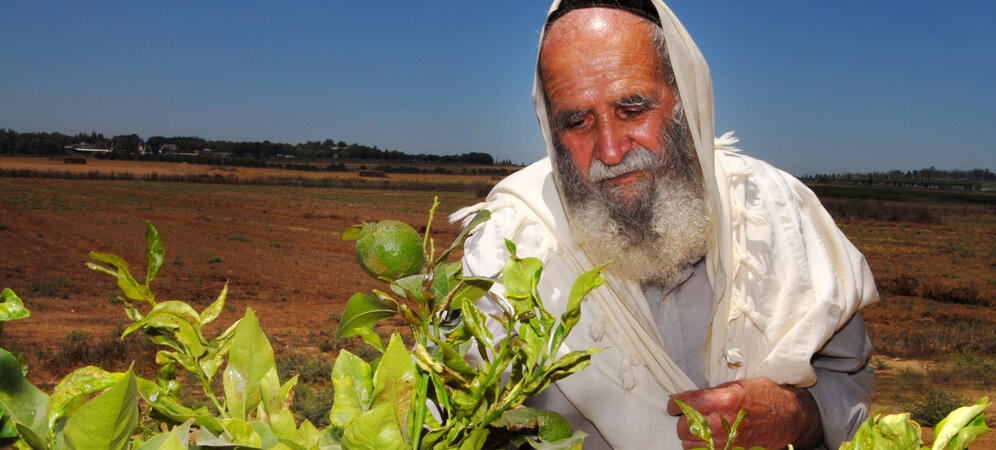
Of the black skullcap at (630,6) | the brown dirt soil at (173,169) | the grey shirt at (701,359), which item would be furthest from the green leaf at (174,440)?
the brown dirt soil at (173,169)

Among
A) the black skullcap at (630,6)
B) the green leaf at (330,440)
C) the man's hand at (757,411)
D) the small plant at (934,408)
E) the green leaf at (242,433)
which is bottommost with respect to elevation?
the small plant at (934,408)

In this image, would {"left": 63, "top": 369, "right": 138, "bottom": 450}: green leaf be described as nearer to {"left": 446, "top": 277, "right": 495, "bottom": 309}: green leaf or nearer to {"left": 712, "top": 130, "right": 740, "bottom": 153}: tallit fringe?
{"left": 446, "top": 277, "right": 495, "bottom": 309}: green leaf

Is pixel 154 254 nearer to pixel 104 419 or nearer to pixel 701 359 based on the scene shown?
pixel 104 419

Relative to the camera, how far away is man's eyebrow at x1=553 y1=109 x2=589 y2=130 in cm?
157

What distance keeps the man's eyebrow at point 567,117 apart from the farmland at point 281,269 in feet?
4.04

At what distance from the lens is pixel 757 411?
140cm

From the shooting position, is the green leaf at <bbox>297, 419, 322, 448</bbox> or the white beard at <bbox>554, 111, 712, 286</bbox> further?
the white beard at <bbox>554, 111, 712, 286</bbox>

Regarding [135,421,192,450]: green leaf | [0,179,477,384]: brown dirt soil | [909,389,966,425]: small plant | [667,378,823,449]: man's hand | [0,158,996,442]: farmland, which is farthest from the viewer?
[0,179,477,384]: brown dirt soil

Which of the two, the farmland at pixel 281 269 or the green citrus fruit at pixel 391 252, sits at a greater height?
the green citrus fruit at pixel 391 252

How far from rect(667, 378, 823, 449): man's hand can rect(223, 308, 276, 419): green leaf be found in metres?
1.06

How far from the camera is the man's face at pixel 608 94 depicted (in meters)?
1.54

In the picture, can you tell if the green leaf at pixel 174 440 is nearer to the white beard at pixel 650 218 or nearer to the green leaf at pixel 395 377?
the green leaf at pixel 395 377

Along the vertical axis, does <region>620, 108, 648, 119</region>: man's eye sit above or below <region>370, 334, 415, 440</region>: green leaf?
above

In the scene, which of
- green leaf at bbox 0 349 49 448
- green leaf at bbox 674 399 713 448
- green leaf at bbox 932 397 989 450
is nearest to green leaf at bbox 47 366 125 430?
green leaf at bbox 0 349 49 448
